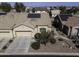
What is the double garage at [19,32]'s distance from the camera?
1171 cm

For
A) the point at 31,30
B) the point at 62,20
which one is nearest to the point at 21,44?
the point at 31,30

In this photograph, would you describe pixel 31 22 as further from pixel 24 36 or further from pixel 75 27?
pixel 75 27

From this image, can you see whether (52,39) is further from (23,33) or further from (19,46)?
(23,33)

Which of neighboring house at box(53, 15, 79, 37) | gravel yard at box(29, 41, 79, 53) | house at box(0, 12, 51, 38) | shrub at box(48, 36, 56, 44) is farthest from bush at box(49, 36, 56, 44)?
house at box(0, 12, 51, 38)

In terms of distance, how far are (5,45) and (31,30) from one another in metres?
3.29

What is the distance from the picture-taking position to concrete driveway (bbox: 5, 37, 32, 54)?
8902 millimetres

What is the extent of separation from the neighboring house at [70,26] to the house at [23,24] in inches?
63.5

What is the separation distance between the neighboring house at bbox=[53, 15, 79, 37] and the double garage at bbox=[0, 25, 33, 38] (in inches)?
138

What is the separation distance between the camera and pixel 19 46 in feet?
32.3

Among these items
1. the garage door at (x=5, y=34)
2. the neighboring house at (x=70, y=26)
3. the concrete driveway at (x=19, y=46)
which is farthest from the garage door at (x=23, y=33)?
the neighboring house at (x=70, y=26)

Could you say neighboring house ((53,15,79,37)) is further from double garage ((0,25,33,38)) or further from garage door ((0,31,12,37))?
garage door ((0,31,12,37))

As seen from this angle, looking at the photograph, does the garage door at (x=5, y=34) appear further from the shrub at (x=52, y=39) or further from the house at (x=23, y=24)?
the shrub at (x=52, y=39)

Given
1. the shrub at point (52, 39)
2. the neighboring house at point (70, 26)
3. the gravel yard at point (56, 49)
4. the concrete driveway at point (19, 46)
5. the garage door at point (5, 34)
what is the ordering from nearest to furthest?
the gravel yard at point (56, 49)
the concrete driveway at point (19, 46)
the shrub at point (52, 39)
the neighboring house at point (70, 26)
the garage door at point (5, 34)

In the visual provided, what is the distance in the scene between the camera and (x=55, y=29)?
11.9 meters
